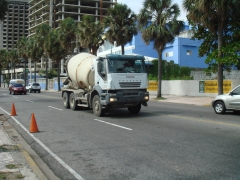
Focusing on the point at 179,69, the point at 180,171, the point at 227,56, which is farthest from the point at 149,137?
the point at 179,69

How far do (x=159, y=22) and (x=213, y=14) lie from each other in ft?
30.2

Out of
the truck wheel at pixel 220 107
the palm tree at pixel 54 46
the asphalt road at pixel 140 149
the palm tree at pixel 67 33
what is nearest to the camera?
the asphalt road at pixel 140 149

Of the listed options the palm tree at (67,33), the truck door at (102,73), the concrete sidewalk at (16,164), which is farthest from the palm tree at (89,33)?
the concrete sidewalk at (16,164)

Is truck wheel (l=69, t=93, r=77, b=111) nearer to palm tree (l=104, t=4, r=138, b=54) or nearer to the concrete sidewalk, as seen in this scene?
the concrete sidewalk

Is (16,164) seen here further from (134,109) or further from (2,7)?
(2,7)

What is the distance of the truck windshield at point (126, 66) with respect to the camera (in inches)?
542

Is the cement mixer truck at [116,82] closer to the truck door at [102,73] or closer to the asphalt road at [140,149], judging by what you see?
the truck door at [102,73]

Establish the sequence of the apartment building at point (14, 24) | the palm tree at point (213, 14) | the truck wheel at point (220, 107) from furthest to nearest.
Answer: the apartment building at point (14, 24)
the palm tree at point (213, 14)
the truck wheel at point (220, 107)

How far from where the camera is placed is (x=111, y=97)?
44.5ft

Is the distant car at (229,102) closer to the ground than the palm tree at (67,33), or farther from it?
closer to the ground

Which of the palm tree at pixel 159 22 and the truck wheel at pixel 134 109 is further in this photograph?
the palm tree at pixel 159 22

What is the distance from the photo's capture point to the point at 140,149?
7918 mm

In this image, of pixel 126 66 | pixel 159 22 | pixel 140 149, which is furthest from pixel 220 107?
pixel 159 22

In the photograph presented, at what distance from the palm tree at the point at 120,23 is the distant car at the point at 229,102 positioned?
18.9 meters
